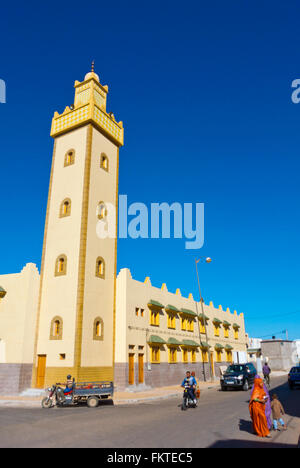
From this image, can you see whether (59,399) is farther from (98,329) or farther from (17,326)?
(17,326)

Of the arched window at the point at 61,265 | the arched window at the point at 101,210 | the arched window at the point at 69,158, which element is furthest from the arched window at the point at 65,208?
the arched window at the point at 61,265

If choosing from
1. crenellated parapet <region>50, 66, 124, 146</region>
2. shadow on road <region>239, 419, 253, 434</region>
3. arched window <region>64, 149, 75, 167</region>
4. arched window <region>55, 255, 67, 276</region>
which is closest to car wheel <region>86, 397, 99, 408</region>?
shadow on road <region>239, 419, 253, 434</region>

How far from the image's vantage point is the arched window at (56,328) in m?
25.4

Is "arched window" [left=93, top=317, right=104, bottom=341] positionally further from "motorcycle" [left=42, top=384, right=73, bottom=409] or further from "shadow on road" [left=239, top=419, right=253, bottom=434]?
"shadow on road" [left=239, top=419, right=253, bottom=434]

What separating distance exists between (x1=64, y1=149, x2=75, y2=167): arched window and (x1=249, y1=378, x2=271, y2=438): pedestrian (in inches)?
970

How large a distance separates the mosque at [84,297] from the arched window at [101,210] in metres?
0.09

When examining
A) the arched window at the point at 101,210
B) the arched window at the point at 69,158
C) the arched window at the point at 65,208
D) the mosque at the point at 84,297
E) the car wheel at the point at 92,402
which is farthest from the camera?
the arched window at the point at 69,158

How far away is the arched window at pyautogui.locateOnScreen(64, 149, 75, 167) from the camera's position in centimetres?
3086

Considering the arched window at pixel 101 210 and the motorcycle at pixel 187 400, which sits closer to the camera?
the motorcycle at pixel 187 400

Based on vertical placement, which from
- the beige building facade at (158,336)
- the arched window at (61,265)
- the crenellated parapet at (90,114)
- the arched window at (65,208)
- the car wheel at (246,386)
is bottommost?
the car wheel at (246,386)

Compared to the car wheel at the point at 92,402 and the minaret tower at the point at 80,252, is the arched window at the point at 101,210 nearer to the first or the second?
the minaret tower at the point at 80,252
